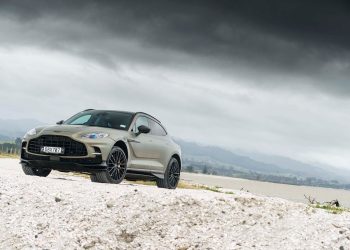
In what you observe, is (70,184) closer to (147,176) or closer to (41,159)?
(41,159)

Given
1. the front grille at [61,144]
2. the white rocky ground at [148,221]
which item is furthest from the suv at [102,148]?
the white rocky ground at [148,221]

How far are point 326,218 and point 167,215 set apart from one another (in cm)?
309

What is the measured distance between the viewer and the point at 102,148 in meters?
14.2

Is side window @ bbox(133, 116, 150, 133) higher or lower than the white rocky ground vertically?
higher

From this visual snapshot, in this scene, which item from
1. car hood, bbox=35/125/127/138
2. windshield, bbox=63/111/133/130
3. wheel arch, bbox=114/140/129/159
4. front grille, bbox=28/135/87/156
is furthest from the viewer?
windshield, bbox=63/111/133/130

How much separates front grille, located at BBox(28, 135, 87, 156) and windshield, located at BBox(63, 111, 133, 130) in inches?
51.5

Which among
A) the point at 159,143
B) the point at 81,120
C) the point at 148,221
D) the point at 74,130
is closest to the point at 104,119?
the point at 81,120

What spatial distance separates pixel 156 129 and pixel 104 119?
1820 mm

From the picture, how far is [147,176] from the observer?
16.1 meters

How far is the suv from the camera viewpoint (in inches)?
562

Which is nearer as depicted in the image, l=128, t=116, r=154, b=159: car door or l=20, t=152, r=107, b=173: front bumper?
l=20, t=152, r=107, b=173: front bumper

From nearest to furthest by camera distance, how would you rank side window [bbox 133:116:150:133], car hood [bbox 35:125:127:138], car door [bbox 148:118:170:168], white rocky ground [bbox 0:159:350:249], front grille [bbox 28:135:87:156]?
white rocky ground [bbox 0:159:350:249]
front grille [bbox 28:135:87:156]
car hood [bbox 35:125:127:138]
side window [bbox 133:116:150:133]
car door [bbox 148:118:170:168]

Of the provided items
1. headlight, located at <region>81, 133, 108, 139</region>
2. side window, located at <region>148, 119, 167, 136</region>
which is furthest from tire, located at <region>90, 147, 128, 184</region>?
side window, located at <region>148, 119, 167, 136</region>

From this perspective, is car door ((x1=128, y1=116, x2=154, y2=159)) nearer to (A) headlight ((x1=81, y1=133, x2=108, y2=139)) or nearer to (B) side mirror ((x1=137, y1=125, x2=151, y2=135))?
(B) side mirror ((x1=137, y1=125, x2=151, y2=135))
